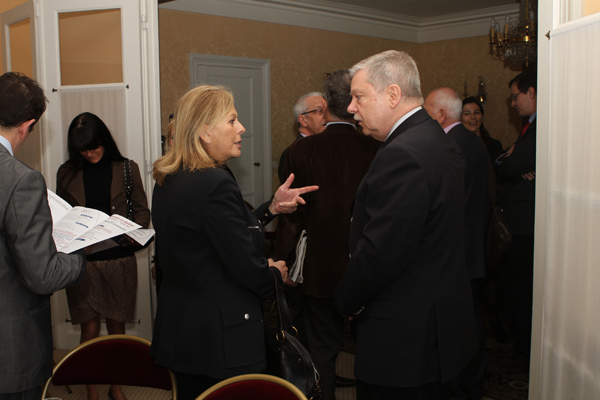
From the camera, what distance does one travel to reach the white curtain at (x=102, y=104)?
313cm

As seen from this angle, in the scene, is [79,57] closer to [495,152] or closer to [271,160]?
[271,160]

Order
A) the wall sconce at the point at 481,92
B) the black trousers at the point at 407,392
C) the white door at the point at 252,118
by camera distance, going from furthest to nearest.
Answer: the wall sconce at the point at 481,92
the white door at the point at 252,118
the black trousers at the point at 407,392

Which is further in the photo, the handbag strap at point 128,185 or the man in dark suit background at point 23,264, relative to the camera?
the handbag strap at point 128,185

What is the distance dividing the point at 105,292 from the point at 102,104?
1232 mm

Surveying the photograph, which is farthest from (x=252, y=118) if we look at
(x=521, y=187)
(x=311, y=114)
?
(x=521, y=187)

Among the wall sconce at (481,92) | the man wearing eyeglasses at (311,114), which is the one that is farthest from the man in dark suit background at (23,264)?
the wall sconce at (481,92)

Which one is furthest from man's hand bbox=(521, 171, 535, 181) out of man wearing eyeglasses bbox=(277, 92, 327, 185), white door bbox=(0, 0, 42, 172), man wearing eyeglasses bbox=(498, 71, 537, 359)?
white door bbox=(0, 0, 42, 172)

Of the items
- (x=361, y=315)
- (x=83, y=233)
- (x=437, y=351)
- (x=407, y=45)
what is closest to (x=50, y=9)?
(x=83, y=233)

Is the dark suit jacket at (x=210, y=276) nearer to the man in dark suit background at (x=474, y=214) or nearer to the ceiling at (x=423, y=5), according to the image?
the man in dark suit background at (x=474, y=214)

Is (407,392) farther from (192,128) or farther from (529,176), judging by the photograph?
(529,176)

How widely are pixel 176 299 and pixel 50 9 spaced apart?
249 centimetres

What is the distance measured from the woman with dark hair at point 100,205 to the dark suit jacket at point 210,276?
4.03 ft

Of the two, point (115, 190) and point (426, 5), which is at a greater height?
point (426, 5)

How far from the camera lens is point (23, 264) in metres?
1.43
